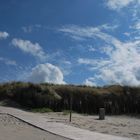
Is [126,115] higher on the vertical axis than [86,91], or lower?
lower

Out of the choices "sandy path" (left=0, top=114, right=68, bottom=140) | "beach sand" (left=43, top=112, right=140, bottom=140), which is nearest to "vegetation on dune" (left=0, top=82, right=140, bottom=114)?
"beach sand" (left=43, top=112, right=140, bottom=140)

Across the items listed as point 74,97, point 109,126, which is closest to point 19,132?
point 109,126

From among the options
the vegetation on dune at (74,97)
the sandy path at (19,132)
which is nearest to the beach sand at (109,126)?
the sandy path at (19,132)

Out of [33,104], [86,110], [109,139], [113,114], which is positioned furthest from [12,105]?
[109,139]

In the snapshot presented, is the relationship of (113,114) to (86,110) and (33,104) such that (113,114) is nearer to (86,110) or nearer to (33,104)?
(86,110)

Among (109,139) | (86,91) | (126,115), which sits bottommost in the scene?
(109,139)

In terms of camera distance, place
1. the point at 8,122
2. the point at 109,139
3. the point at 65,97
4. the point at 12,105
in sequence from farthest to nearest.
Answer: the point at 65,97 < the point at 12,105 < the point at 8,122 < the point at 109,139

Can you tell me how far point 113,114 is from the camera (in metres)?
30.7

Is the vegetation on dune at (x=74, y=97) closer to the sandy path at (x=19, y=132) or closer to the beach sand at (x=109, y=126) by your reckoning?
the beach sand at (x=109, y=126)

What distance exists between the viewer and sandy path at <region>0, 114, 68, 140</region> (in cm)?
1401

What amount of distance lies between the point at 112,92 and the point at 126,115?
2882 millimetres

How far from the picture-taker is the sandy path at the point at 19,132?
14.0m

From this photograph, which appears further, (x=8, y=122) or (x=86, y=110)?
(x=86, y=110)

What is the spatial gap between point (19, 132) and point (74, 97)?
15910 millimetres
